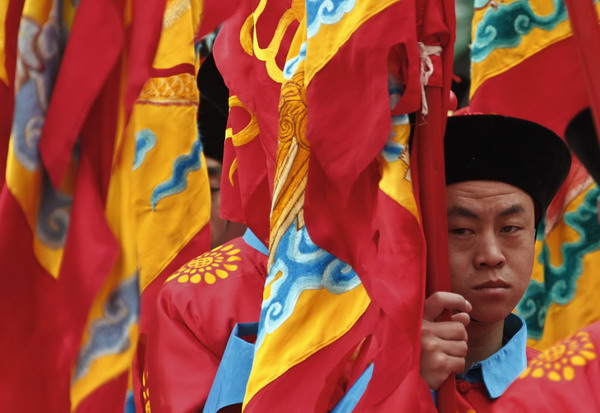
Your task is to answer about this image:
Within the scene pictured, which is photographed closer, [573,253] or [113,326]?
[113,326]

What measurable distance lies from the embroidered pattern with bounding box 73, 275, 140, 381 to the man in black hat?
642 millimetres

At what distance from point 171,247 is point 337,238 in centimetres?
143

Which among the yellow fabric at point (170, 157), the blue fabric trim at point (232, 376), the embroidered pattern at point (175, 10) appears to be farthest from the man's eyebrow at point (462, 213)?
the embroidered pattern at point (175, 10)

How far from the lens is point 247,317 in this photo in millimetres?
2906

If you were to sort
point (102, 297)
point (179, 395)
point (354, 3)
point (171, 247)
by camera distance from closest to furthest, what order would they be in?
point (102, 297)
point (354, 3)
point (179, 395)
point (171, 247)

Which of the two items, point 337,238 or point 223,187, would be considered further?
point 223,187

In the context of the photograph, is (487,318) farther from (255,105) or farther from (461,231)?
(255,105)

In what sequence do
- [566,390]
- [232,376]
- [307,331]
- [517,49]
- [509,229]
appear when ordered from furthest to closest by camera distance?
[517,49]
[232,376]
[509,229]
[307,331]
[566,390]

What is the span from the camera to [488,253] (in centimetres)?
236

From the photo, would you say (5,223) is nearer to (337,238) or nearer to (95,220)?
(95,220)

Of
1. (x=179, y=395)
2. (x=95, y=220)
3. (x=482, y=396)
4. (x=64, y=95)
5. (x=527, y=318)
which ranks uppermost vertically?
(x=64, y=95)

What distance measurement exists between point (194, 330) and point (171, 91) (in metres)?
1.04

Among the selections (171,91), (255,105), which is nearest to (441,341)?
(255,105)

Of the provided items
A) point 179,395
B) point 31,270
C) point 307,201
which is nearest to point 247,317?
point 179,395
